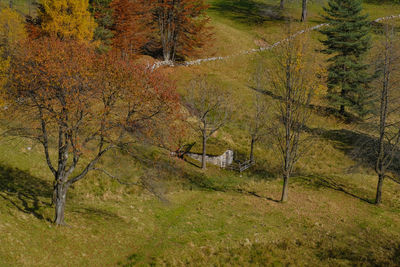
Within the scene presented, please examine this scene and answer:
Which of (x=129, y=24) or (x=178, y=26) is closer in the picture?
(x=129, y=24)

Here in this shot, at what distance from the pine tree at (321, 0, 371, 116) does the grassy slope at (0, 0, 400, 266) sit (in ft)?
41.7

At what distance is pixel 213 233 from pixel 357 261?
8.34 metres

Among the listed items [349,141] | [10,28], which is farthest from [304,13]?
[10,28]

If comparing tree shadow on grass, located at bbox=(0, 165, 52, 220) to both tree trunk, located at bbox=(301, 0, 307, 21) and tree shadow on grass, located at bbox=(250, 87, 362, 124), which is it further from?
tree trunk, located at bbox=(301, 0, 307, 21)

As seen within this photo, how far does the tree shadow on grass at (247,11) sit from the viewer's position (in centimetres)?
7712

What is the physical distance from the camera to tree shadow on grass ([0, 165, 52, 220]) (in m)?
17.6

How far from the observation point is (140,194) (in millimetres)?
23984

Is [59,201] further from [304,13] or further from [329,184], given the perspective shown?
[304,13]

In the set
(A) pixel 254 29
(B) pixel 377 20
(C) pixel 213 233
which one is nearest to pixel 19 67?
(C) pixel 213 233

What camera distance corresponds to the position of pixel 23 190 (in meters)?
19.4

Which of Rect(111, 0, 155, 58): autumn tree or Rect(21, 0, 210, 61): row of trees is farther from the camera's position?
Rect(111, 0, 155, 58): autumn tree

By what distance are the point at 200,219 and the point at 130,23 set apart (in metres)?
31.2

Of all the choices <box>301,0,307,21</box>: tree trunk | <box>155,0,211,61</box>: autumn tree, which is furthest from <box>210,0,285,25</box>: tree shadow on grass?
<box>155,0,211,61</box>: autumn tree

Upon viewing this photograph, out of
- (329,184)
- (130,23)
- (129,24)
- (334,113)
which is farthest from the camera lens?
(334,113)
